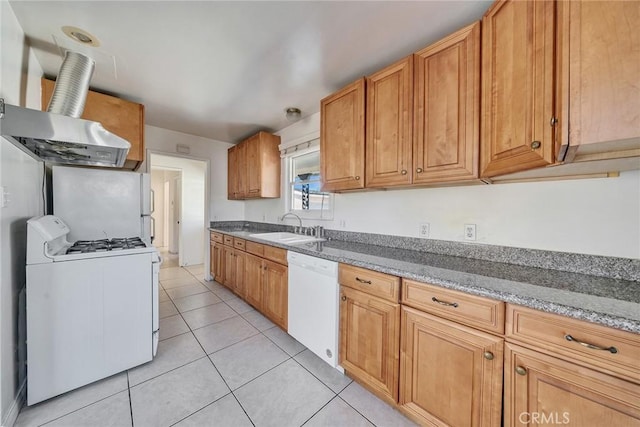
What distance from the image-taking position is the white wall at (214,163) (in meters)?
3.39

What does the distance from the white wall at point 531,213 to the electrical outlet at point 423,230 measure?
0.10 feet

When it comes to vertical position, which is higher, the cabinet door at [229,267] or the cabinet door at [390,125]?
the cabinet door at [390,125]

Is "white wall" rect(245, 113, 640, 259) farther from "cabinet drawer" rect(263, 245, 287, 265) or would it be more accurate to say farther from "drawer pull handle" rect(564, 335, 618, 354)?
"cabinet drawer" rect(263, 245, 287, 265)

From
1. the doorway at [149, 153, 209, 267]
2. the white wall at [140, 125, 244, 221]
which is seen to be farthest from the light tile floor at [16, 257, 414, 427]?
the doorway at [149, 153, 209, 267]

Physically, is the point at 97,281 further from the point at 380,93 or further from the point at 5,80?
the point at 380,93

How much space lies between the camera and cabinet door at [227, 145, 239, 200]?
3.70 m

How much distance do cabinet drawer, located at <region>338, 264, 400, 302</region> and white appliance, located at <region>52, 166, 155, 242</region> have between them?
2.35m

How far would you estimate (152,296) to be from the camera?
5.84 ft

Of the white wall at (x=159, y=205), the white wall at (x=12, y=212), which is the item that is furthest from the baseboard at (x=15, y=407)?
the white wall at (x=159, y=205)

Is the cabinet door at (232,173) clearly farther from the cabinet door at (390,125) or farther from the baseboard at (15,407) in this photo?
the baseboard at (15,407)

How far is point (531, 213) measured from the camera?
1.33 metres

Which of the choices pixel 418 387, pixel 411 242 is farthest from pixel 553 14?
pixel 418 387

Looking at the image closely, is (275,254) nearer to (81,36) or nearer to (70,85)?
(70,85)

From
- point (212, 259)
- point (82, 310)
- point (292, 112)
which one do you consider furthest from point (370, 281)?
point (212, 259)
